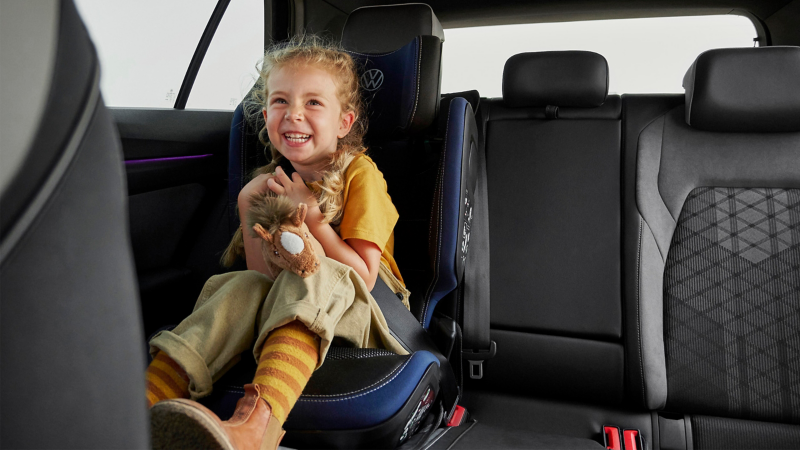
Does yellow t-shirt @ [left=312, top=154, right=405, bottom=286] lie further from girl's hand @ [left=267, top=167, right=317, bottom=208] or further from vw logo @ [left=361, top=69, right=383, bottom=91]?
vw logo @ [left=361, top=69, right=383, bottom=91]

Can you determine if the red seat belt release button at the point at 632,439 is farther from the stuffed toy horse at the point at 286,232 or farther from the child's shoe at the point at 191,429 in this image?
the child's shoe at the point at 191,429

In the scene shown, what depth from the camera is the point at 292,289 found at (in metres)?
0.98

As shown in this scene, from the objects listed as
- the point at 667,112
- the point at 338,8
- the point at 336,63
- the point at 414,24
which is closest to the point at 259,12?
the point at 338,8

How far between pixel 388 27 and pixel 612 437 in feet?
4.55

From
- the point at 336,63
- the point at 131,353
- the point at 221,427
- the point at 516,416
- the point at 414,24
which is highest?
the point at 414,24

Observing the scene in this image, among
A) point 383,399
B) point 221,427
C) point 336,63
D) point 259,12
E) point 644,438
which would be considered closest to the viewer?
point 221,427

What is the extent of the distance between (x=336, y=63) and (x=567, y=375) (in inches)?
44.6

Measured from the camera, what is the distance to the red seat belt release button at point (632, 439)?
1599 mm

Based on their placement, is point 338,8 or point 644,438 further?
point 338,8

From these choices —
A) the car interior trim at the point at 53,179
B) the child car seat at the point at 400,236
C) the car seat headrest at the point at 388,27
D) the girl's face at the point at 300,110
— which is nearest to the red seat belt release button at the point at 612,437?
the child car seat at the point at 400,236

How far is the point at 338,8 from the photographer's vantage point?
8.18 ft

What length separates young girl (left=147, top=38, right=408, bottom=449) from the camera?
0.81 m

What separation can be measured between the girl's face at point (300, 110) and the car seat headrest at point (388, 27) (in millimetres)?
509

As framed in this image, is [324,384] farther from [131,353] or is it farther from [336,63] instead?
[336,63]
